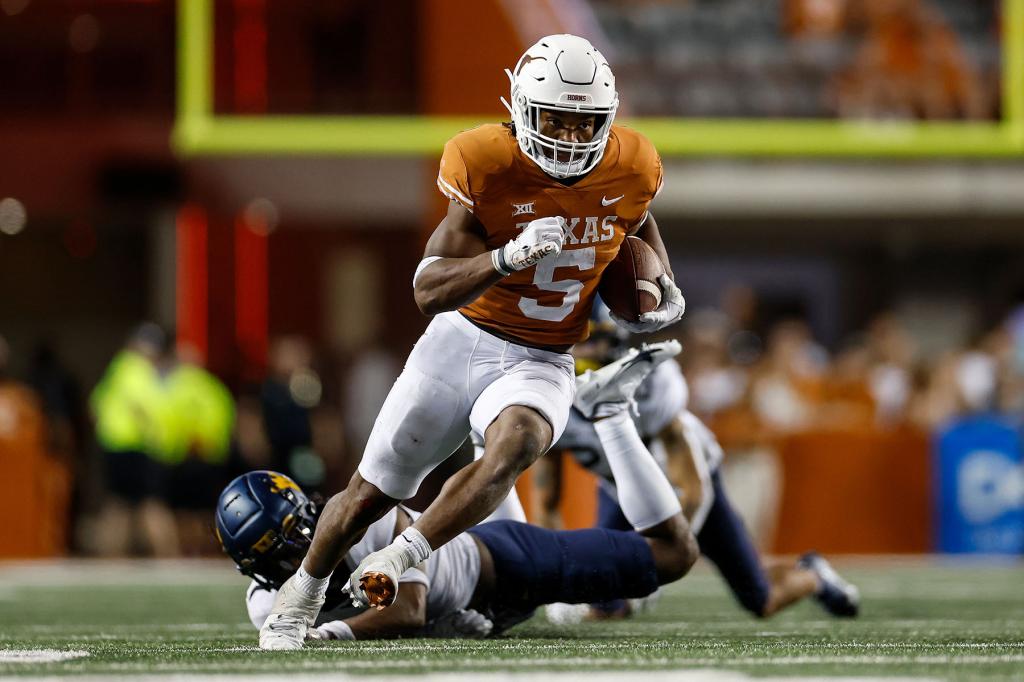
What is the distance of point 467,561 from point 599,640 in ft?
1.33

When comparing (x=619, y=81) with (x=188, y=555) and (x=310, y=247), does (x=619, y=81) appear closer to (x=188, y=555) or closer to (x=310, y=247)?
(x=310, y=247)

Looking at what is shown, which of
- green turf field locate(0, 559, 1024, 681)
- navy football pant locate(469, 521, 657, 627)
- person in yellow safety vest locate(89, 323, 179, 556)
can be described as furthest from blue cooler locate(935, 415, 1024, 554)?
navy football pant locate(469, 521, 657, 627)

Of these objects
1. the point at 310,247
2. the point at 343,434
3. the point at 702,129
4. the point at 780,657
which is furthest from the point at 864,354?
the point at 780,657

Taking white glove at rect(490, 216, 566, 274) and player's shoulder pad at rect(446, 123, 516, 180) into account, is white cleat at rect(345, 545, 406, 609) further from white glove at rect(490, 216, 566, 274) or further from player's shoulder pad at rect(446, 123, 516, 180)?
player's shoulder pad at rect(446, 123, 516, 180)

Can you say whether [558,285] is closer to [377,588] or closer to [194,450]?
[377,588]

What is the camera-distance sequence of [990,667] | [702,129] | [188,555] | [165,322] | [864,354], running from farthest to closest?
1. [165,322]
2. [702,129]
3. [188,555]
4. [864,354]
5. [990,667]

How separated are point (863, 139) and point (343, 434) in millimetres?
4546

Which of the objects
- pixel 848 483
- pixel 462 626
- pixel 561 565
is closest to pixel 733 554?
pixel 561 565

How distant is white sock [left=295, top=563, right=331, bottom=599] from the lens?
4188 millimetres

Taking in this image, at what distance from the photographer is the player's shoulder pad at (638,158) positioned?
4371mm

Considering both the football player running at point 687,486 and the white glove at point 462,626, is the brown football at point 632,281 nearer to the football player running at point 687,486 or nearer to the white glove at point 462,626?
the white glove at point 462,626

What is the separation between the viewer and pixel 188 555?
1146 centimetres

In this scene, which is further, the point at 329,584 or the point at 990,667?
the point at 329,584

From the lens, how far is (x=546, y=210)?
423 cm
